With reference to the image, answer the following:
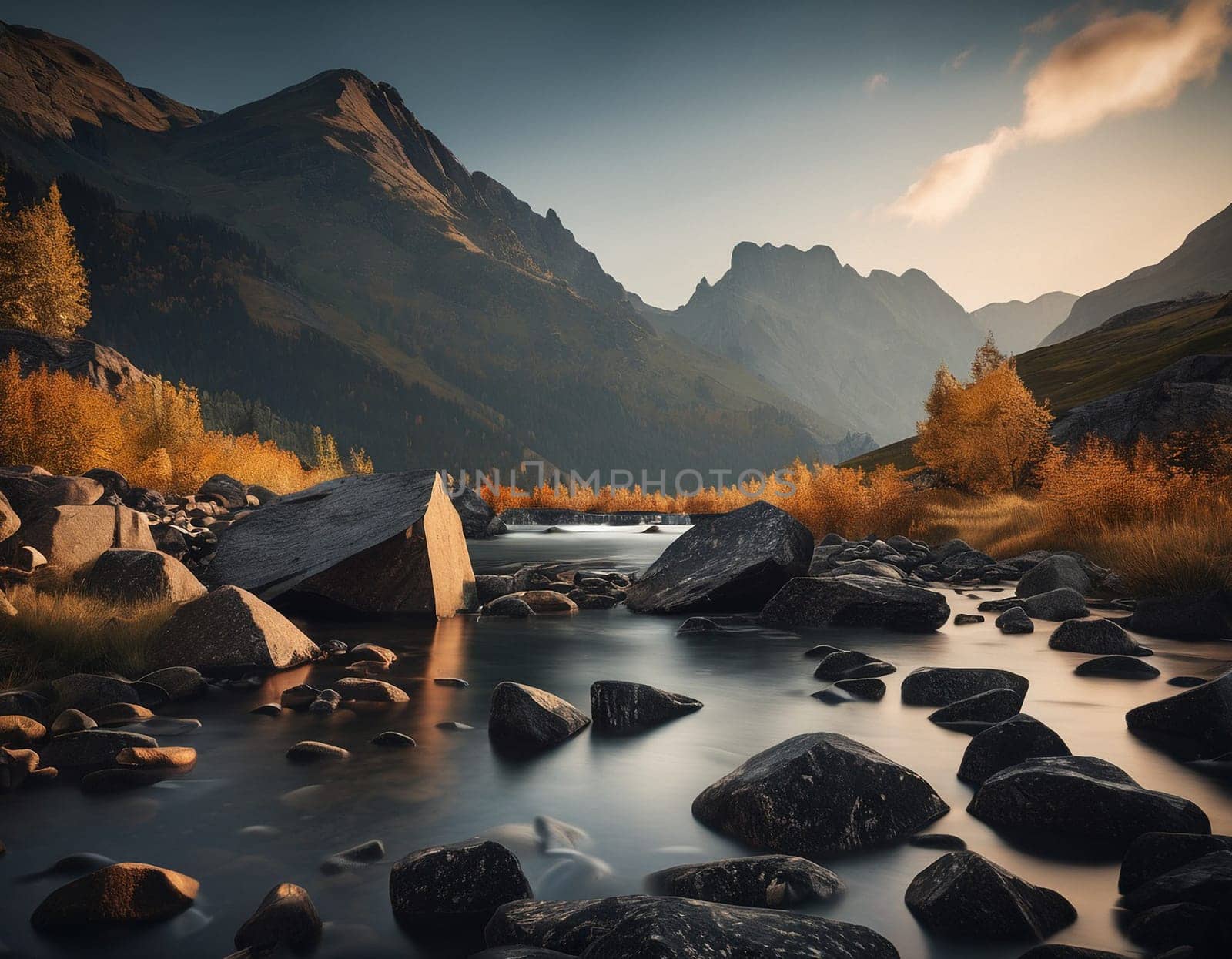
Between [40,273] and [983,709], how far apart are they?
48.8 m

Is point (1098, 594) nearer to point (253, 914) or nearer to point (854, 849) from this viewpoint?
point (854, 849)

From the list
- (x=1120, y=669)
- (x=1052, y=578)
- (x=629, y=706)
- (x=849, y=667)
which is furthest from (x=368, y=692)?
(x=1052, y=578)

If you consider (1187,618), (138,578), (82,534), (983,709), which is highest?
(82,534)

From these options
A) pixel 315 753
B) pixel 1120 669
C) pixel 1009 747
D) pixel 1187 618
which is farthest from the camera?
pixel 1187 618

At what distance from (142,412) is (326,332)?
525 ft

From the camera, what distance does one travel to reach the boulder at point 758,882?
11.1 ft

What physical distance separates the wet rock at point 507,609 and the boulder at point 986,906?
10.3 meters

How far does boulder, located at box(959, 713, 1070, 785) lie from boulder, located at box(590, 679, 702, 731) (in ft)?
9.01

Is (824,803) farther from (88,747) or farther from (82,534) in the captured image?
(82,534)

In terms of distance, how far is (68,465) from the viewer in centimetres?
2364

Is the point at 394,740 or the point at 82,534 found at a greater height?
the point at 82,534

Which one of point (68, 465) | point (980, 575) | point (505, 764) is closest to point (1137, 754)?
point (505, 764)

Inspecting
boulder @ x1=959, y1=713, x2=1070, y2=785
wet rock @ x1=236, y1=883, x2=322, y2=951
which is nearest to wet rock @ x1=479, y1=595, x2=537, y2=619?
boulder @ x1=959, y1=713, x2=1070, y2=785

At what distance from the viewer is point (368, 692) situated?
24.4ft
